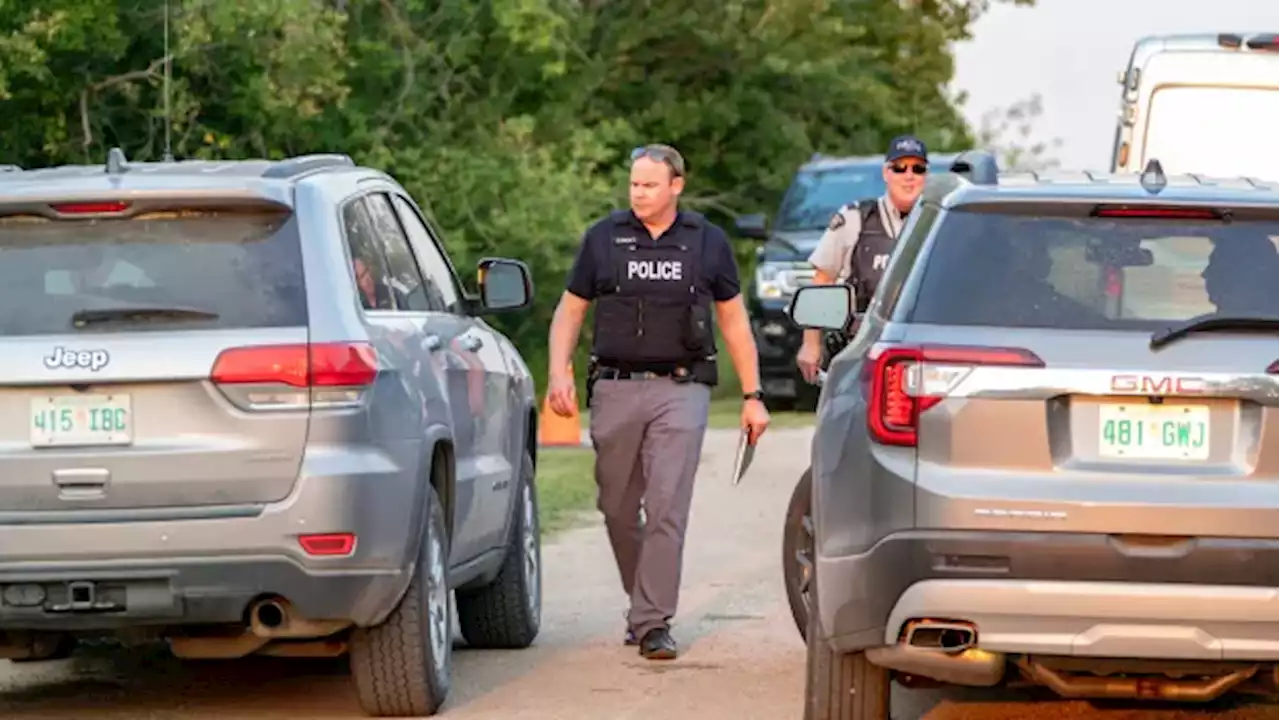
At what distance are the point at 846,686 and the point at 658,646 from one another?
245cm

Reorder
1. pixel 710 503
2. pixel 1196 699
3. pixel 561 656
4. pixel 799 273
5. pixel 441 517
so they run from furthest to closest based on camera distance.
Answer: pixel 799 273, pixel 710 503, pixel 561 656, pixel 441 517, pixel 1196 699

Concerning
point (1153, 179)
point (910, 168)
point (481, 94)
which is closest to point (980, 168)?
point (1153, 179)

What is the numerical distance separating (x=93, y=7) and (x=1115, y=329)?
58.8 ft

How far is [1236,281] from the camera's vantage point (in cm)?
789

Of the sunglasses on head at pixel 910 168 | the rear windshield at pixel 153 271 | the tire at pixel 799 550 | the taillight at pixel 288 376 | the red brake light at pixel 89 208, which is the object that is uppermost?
the red brake light at pixel 89 208

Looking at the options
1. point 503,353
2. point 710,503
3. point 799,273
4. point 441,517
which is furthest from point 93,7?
point 441,517

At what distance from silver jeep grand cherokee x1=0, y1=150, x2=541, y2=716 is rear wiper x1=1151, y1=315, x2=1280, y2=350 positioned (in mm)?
2319

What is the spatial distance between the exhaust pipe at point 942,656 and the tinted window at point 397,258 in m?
2.39

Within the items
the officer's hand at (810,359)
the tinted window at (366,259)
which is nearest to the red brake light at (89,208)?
the tinted window at (366,259)

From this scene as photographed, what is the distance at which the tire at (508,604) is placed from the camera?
11.0m

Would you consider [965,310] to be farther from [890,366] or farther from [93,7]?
[93,7]

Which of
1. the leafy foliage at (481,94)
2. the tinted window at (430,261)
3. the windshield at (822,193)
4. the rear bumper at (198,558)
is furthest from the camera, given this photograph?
the leafy foliage at (481,94)

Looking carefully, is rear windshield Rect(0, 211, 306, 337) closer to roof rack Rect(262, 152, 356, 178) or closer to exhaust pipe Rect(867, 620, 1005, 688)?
roof rack Rect(262, 152, 356, 178)

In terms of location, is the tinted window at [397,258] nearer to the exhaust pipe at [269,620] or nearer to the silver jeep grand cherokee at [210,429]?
the silver jeep grand cherokee at [210,429]
